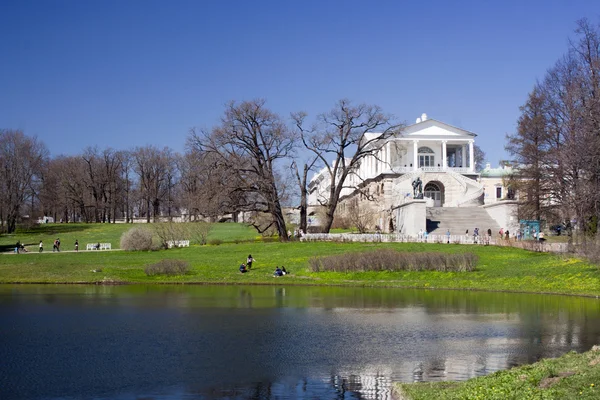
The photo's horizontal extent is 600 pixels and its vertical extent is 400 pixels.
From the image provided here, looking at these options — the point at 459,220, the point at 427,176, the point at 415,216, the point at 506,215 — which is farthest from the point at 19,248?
the point at 427,176

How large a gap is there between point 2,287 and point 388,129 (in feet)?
107

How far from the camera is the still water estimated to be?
1391 cm

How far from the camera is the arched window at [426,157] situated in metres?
84.4

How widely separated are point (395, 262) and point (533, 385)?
27.3m

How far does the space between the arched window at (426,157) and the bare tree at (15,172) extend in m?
46.0

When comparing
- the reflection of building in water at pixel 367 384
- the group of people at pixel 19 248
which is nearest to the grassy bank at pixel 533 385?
the reflection of building in water at pixel 367 384

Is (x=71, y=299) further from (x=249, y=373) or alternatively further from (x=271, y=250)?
(x=271, y=250)

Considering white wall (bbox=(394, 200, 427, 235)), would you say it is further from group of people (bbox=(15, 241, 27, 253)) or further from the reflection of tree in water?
group of people (bbox=(15, 241, 27, 253))

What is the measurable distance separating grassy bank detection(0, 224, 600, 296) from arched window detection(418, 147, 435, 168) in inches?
1460

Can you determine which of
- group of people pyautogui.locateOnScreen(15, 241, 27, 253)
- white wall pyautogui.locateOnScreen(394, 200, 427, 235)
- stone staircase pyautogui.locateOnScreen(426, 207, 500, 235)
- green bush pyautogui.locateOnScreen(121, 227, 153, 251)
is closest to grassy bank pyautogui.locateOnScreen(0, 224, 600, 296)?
green bush pyautogui.locateOnScreen(121, 227, 153, 251)

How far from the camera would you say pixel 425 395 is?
1126 cm

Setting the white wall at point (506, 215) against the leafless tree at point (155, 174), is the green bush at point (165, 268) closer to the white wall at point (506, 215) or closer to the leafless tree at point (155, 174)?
the white wall at point (506, 215)

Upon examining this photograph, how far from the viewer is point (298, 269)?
40375 millimetres

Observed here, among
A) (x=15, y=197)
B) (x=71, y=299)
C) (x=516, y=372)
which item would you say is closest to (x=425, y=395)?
(x=516, y=372)
